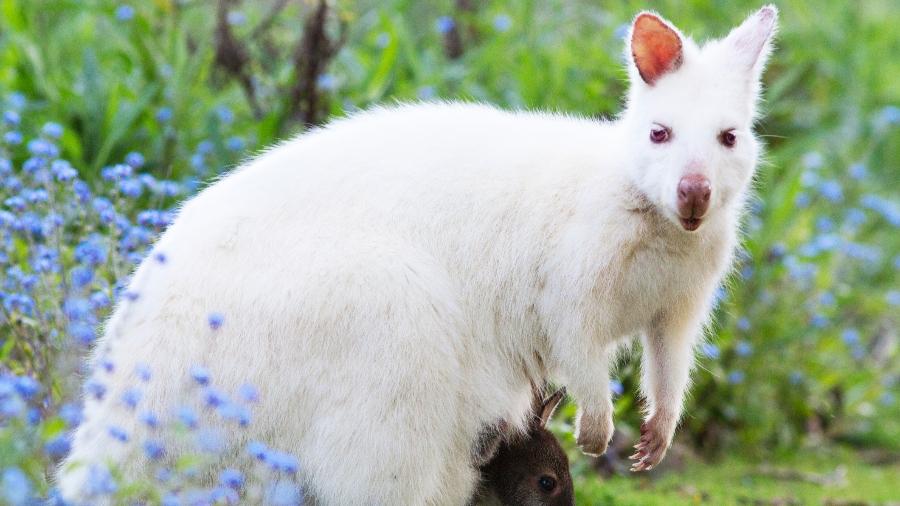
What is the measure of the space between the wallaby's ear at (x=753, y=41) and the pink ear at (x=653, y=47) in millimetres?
193

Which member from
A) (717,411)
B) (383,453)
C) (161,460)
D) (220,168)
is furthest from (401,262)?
(717,411)

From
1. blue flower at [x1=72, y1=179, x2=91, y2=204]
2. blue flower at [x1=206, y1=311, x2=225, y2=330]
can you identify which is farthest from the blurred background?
blue flower at [x1=206, y1=311, x2=225, y2=330]

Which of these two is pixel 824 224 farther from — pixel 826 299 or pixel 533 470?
pixel 533 470

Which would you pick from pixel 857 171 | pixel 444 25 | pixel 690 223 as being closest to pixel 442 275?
pixel 690 223

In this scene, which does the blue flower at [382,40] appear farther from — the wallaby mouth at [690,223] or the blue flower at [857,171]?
the wallaby mouth at [690,223]

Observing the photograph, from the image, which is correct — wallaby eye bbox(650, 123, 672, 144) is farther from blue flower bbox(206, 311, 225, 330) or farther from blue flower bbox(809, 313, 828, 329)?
blue flower bbox(809, 313, 828, 329)

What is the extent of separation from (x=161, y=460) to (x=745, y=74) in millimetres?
2041

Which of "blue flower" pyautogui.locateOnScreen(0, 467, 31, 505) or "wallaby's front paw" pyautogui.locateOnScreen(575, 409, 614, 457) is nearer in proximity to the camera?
"blue flower" pyautogui.locateOnScreen(0, 467, 31, 505)

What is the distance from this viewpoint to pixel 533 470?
4.43m

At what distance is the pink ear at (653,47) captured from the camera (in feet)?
12.2

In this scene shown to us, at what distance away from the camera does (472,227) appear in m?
3.77

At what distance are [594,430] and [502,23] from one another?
12.3ft

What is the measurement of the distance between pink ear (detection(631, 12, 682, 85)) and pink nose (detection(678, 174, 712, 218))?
0.46 meters

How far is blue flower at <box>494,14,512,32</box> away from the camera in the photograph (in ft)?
23.5
